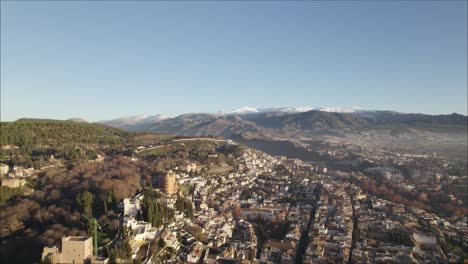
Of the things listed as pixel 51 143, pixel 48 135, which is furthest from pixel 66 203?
pixel 48 135

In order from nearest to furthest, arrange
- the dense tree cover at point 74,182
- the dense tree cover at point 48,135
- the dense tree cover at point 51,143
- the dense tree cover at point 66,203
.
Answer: the dense tree cover at point 66,203, the dense tree cover at point 74,182, the dense tree cover at point 51,143, the dense tree cover at point 48,135

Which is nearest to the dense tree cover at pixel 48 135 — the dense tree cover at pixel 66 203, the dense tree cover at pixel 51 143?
the dense tree cover at pixel 51 143

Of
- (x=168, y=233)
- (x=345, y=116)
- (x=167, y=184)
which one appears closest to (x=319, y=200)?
(x=167, y=184)

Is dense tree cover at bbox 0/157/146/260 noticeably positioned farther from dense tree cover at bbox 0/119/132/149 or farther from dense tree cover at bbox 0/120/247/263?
dense tree cover at bbox 0/119/132/149

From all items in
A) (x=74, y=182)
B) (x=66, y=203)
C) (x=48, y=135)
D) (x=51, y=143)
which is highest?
(x=48, y=135)

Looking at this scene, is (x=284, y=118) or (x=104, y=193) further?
(x=284, y=118)

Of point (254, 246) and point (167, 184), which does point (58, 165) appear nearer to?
point (167, 184)

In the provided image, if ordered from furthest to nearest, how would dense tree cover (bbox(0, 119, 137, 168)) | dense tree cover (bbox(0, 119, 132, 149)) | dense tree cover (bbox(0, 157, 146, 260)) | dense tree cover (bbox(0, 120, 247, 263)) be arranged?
dense tree cover (bbox(0, 119, 132, 149)) → dense tree cover (bbox(0, 119, 137, 168)) → dense tree cover (bbox(0, 120, 247, 263)) → dense tree cover (bbox(0, 157, 146, 260))

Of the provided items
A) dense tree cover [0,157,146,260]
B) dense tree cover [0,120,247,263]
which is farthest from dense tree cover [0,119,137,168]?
dense tree cover [0,157,146,260]

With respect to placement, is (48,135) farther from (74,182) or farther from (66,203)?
(66,203)

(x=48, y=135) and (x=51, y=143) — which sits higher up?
(x=48, y=135)

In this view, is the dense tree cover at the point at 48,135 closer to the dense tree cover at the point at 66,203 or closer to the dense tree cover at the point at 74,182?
the dense tree cover at the point at 74,182
